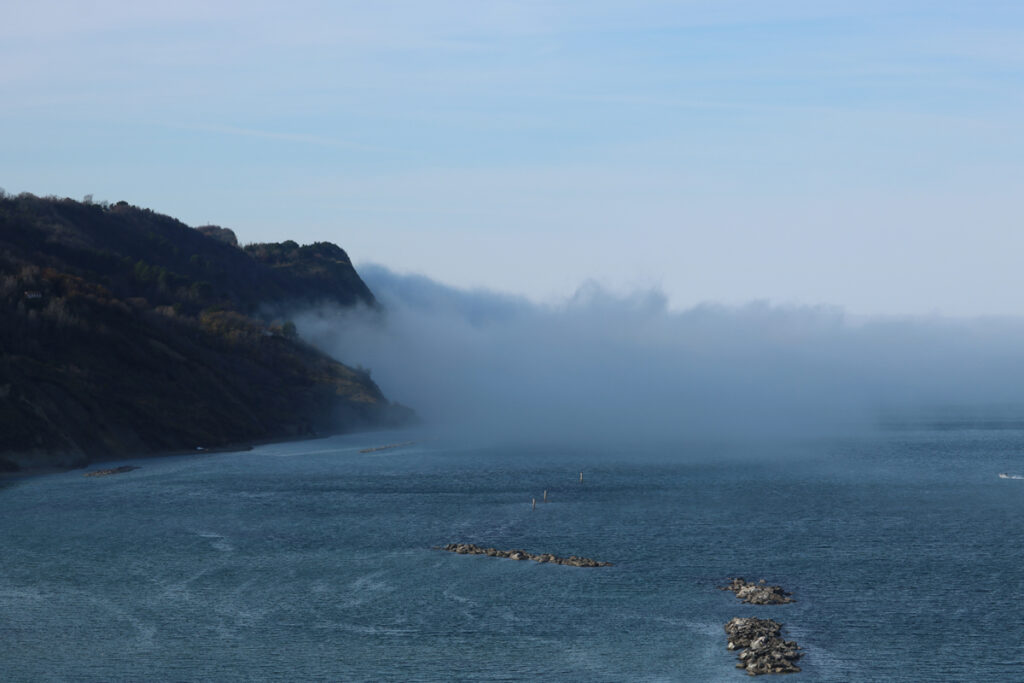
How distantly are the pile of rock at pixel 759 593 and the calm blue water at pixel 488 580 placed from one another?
119 cm

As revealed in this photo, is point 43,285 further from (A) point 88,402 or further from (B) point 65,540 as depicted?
(B) point 65,540

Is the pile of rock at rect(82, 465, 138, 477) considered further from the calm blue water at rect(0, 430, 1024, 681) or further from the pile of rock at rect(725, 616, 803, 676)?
the pile of rock at rect(725, 616, 803, 676)

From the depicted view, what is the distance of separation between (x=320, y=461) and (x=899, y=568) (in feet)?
397

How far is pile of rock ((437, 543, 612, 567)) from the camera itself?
8750 cm

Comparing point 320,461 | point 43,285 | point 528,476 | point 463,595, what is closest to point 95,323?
point 43,285

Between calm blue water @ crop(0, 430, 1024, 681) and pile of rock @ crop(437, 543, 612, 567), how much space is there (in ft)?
6.76

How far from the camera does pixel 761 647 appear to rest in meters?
60.3

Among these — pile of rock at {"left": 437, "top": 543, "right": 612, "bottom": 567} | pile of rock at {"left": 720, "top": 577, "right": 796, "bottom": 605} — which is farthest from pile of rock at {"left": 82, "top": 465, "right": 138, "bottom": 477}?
pile of rock at {"left": 720, "top": 577, "right": 796, "bottom": 605}

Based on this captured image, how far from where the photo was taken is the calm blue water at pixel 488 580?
199 ft

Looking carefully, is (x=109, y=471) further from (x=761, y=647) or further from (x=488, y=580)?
(x=761, y=647)

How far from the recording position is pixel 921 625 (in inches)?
2618

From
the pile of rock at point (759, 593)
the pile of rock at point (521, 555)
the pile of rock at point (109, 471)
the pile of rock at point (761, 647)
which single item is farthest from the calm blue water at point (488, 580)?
the pile of rock at point (109, 471)

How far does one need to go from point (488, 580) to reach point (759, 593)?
21.5 m

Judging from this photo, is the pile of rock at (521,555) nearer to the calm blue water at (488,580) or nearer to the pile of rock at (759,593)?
the calm blue water at (488,580)
